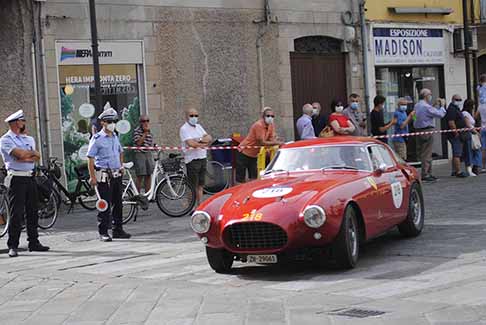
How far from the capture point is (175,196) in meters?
16.8

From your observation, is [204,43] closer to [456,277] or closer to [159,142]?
[159,142]

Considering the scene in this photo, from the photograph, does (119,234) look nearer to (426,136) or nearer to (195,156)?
(195,156)

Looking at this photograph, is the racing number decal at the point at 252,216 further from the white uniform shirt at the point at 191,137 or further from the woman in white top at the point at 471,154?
the woman in white top at the point at 471,154

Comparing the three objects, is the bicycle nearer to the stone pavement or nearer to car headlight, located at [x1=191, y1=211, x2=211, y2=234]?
the stone pavement

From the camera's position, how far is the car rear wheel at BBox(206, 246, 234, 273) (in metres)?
10.5

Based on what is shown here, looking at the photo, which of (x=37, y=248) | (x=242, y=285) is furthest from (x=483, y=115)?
(x=242, y=285)

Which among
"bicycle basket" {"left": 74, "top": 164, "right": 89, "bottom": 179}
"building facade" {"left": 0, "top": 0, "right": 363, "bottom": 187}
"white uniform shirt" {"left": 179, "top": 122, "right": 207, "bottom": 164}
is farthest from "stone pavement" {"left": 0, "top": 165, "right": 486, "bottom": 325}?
"building facade" {"left": 0, "top": 0, "right": 363, "bottom": 187}

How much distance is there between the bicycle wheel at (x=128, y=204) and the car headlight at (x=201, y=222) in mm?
5709

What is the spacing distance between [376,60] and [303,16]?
270 cm

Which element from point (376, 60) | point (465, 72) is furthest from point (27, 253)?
point (465, 72)

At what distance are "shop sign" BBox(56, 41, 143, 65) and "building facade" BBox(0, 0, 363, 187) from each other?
2cm

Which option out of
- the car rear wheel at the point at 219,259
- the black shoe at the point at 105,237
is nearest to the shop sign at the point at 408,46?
the black shoe at the point at 105,237

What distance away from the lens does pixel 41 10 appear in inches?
756

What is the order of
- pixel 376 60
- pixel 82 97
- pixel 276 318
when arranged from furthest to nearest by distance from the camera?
pixel 376 60
pixel 82 97
pixel 276 318
